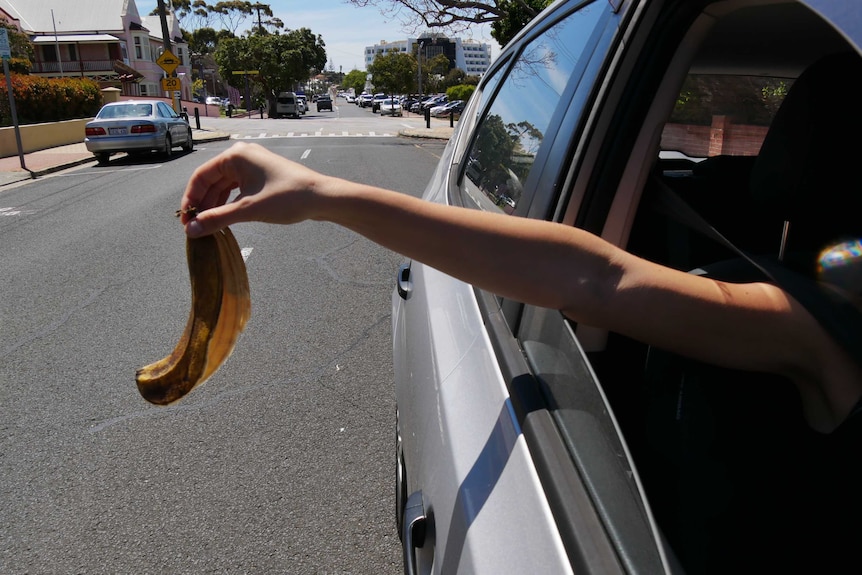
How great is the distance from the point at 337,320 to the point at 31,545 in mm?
2877

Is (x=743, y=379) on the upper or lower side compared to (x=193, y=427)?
upper

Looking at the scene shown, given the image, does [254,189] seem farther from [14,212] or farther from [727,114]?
[14,212]

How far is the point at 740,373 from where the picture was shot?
44.0 inches

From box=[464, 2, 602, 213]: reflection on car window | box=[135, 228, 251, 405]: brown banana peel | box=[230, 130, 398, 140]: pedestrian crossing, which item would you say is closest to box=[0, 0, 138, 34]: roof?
box=[230, 130, 398, 140]: pedestrian crossing

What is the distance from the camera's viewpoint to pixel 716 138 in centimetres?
251

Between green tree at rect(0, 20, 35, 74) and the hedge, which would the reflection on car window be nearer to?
the hedge

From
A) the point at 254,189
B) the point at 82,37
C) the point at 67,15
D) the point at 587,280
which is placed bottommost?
the point at 587,280

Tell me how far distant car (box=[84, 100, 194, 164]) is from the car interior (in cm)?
1793

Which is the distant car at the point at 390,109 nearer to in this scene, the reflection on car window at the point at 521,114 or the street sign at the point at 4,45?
the street sign at the point at 4,45

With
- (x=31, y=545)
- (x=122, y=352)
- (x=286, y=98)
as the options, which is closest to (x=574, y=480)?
(x=31, y=545)

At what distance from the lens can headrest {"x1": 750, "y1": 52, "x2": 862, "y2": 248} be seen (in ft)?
3.84

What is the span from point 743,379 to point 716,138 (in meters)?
1.64

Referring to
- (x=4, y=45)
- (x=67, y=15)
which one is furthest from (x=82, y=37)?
(x=4, y=45)

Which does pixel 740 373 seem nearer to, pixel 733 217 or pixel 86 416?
pixel 733 217
